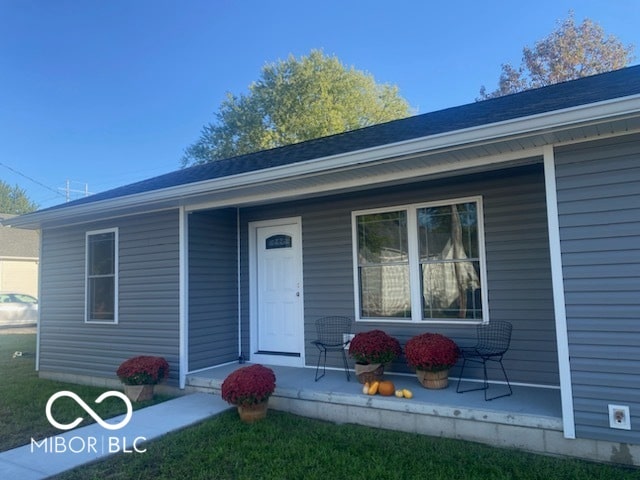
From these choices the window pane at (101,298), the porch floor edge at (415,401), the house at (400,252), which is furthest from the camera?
the window pane at (101,298)

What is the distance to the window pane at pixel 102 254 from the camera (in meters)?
6.47

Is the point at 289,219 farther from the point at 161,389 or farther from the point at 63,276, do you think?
the point at 63,276

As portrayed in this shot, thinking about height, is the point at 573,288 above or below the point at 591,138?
below

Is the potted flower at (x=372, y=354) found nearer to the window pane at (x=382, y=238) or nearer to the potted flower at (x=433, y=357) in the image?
the potted flower at (x=433, y=357)

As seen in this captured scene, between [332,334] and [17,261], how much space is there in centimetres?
2091

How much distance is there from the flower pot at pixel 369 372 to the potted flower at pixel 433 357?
0.40 metres

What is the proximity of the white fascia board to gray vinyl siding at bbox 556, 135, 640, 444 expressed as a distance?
1.29 ft

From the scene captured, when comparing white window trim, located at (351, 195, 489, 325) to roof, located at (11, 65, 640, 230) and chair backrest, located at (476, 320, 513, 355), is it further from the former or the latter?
roof, located at (11, 65, 640, 230)

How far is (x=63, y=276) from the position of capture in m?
7.00

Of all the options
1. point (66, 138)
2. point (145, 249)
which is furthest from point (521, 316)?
point (66, 138)

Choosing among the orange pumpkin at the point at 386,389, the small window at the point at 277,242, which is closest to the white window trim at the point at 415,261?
the orange pumpkin at the point at 386,389

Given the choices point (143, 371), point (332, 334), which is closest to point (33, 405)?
point (143, 371)

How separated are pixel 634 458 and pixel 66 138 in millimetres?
27706

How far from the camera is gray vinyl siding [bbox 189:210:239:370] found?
577cm
